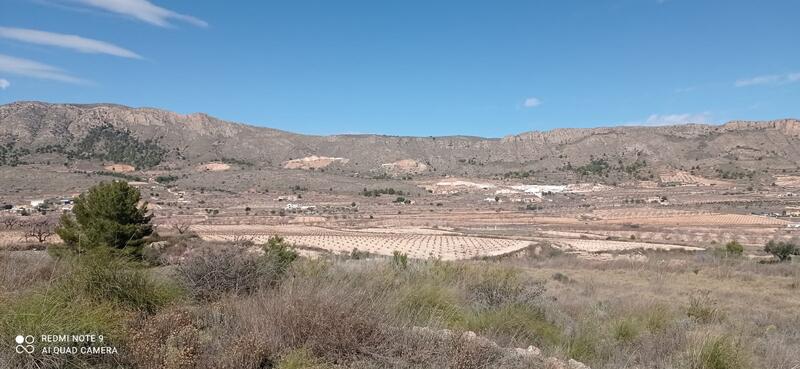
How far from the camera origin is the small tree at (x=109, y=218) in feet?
74.1

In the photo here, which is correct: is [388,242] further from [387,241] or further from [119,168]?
[119,168]

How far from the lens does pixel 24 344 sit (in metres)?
3.44

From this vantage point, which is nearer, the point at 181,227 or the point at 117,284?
the point at 117,284

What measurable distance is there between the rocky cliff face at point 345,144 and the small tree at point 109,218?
12482cm

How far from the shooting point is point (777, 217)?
82.8 m

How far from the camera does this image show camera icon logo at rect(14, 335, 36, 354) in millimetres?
3398

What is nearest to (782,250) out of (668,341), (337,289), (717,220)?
(717,220)

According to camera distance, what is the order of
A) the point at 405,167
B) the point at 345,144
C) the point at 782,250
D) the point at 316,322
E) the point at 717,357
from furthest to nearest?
the point at 345,144 < the point at 405,167 < the point at 782,250 < the point at 717,357 < the point at 316,322

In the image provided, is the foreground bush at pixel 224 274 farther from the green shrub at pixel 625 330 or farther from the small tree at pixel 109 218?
the small tree at pixel 109 218

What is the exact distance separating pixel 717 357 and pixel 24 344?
619 centimetres

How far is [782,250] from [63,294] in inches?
2040

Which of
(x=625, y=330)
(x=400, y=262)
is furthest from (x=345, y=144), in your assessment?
(x=625, y=330)

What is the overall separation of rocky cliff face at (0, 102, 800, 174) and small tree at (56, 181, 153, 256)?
12482cm

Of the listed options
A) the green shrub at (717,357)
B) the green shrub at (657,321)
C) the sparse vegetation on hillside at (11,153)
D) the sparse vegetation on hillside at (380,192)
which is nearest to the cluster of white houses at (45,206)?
the sparse vegetation on hillside at (11,153)
